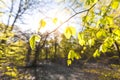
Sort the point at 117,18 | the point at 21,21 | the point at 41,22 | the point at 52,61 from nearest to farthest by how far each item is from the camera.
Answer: the point at 41,22, the point at 117,18, the point at 21,21, the point at 52,61

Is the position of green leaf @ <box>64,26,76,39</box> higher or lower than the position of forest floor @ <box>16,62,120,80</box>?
higher

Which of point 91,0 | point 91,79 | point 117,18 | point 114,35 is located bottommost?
point 91,79

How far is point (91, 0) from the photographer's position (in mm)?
2004

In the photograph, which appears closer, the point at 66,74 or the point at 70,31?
the point at 70,31

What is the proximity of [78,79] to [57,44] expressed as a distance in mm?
13038

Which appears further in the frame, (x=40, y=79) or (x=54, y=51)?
(x=54, y=51)

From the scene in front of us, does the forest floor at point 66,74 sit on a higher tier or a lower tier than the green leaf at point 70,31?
lower

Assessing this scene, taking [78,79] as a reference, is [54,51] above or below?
above

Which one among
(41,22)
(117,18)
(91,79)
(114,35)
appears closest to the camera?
(41,22)

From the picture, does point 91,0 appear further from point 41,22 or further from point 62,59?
point 62,59

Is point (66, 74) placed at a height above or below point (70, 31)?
below

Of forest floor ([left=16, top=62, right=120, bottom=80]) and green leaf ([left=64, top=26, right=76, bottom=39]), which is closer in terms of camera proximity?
green leaf ([left=64, top=26, right=76, bottom=39])

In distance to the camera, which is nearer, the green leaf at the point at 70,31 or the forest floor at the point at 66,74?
the green leaf at the point at 70,31

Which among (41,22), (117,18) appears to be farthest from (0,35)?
(41,22)
